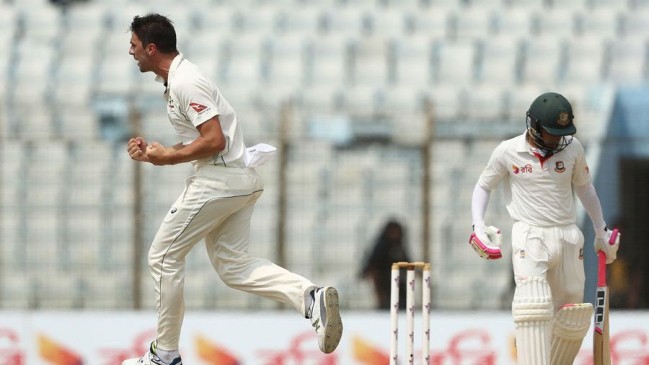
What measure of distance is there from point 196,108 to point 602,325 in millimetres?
2147

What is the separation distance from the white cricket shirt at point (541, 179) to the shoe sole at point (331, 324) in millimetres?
942

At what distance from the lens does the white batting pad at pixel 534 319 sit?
252 inches

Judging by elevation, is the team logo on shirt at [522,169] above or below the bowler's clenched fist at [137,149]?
below

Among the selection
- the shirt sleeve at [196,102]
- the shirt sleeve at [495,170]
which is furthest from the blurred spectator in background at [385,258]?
the shirt sleeve at [196,102]

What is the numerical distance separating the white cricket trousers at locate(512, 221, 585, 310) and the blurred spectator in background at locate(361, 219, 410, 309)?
394cm

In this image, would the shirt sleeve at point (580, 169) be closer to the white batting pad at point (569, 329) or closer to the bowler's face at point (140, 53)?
the white batting pad at point (569, 329)

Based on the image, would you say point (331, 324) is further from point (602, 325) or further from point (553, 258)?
point (602, 325)

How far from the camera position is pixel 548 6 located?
45.2ft

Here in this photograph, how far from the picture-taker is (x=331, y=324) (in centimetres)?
625

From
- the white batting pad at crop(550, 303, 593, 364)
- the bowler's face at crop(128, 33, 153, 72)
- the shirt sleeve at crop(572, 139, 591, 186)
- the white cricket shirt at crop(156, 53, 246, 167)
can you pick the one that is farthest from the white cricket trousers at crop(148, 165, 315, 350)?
the shirt sleeve at crop(572, 139, 591, 186)

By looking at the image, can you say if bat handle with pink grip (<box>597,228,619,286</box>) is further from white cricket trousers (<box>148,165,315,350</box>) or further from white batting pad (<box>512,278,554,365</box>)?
white cricket trousers (<box>148,165,315,350</box>)

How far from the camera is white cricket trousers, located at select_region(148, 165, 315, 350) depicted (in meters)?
6.33

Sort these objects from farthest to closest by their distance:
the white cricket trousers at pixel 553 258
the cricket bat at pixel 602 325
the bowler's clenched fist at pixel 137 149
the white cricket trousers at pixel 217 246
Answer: the cricket bat at pixel 602 325 → the white cricket trousers at pixel 553 258 → the white cricket trousers at pixel 217 246 → the bowler's clenched fist at pixel 137 149

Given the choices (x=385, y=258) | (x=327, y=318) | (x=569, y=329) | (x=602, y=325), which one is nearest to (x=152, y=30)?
(x=327, y=318)
